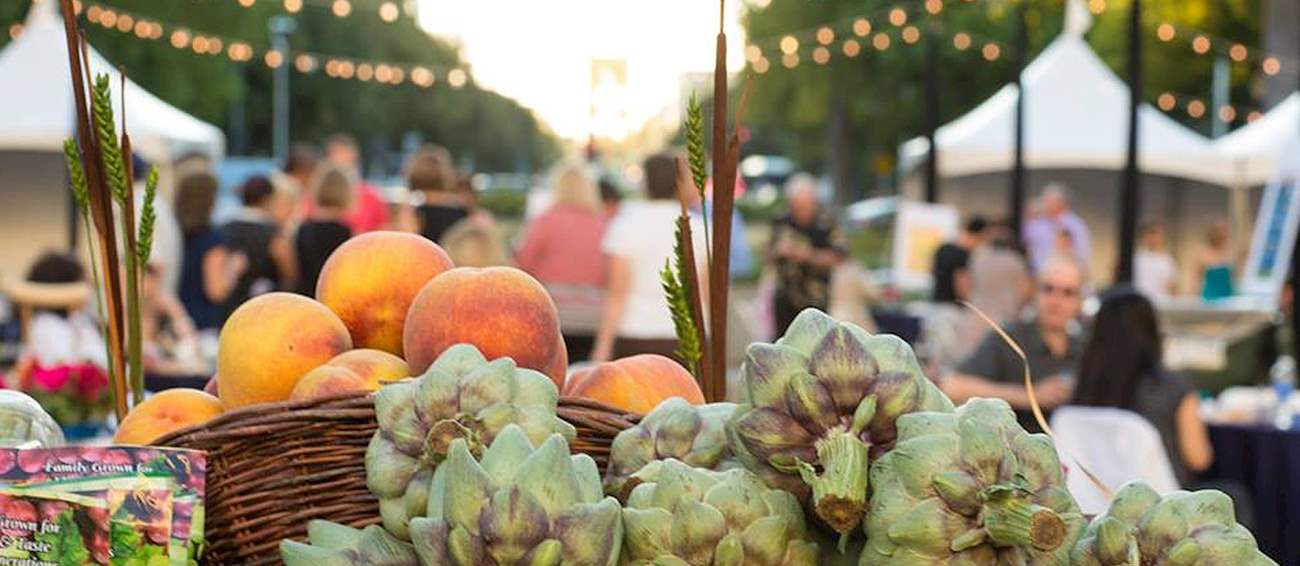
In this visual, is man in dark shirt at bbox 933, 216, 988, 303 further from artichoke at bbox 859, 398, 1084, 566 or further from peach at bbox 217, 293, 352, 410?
artichoke at bbox 859, 398, 1084, 566

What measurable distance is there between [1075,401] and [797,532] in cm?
538

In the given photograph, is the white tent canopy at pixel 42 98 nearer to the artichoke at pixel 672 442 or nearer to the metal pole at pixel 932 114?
the metal pole at pixel 932 114

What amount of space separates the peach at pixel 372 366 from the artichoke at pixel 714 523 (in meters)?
0.62

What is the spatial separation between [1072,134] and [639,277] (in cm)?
1036

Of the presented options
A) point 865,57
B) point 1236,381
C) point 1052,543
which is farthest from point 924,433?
point 865,57

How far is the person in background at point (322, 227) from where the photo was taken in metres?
8.73

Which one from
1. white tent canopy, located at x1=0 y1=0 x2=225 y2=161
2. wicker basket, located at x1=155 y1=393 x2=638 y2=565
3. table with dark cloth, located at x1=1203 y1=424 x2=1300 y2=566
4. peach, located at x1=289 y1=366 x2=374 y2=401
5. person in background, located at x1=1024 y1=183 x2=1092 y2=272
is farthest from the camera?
person in background, located at x1=1024 y1=183 x2=1092 y2=272

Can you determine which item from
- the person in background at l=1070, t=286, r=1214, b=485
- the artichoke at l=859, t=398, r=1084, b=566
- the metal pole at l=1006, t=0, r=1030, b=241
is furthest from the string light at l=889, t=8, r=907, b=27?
the artichoke at l=859, t=398, r=1084, b=566

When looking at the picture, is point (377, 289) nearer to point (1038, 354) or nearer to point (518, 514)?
point (518, 514)

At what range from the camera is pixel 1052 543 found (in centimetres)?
141

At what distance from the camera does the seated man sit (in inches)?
285

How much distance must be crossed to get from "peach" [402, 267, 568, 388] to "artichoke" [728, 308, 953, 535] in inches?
22.8

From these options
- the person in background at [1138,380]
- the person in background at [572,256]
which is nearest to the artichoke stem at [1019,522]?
the person in background at [1138,380]

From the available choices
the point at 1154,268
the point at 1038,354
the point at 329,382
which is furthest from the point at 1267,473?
the point at 1154,268
